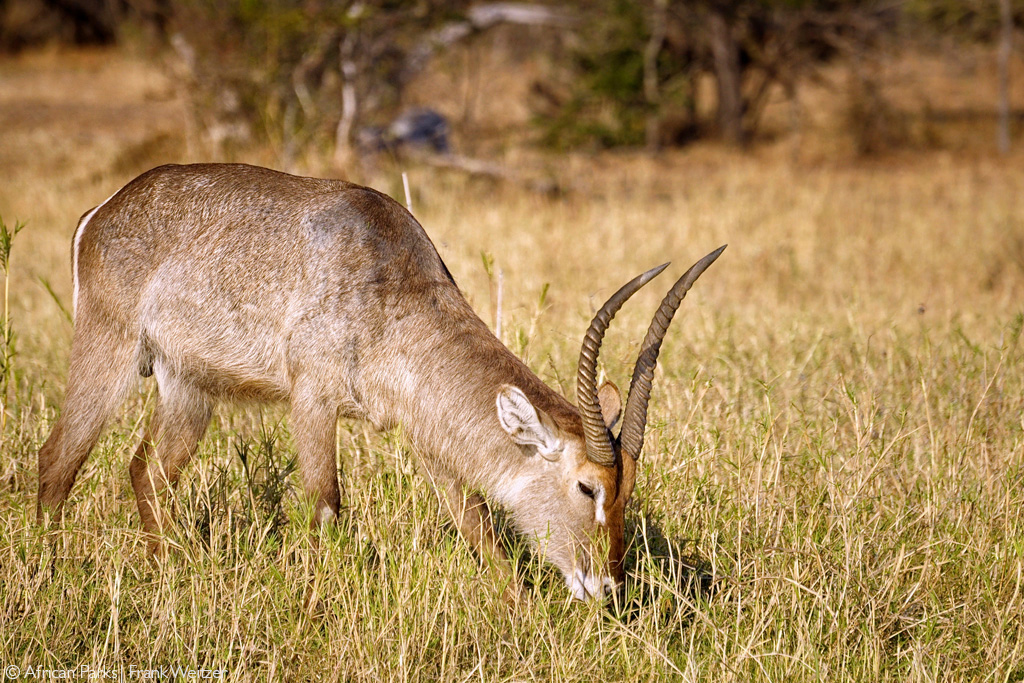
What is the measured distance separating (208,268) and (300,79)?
815 centimetres

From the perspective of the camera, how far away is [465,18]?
11758mm

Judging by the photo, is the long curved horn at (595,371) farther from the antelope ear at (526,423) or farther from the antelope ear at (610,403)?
the antelope ear at (610,403)

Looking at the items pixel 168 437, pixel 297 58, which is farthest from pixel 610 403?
pixel 297 58

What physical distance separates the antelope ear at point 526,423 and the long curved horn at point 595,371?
22cm

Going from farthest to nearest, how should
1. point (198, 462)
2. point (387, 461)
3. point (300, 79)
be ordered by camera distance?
point (300, 79)
point (387, 461)
point (198, 462)

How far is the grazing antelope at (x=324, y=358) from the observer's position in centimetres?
346

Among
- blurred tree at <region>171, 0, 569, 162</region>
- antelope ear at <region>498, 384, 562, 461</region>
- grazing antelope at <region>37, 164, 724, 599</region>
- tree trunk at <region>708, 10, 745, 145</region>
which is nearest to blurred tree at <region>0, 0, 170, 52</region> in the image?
blurred tree at <region>171, 0, 569, 162</region>

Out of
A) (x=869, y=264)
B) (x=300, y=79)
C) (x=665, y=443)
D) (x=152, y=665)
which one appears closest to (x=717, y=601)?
(x=665, y=443)

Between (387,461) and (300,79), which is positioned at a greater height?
(300,79)

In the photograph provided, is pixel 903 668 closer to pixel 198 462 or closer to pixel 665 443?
pixel 665 443

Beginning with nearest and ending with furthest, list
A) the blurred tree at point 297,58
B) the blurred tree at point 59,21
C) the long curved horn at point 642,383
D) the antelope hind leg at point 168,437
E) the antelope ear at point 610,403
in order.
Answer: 1. the long curved horn at point 642,383
2. the antelope ear at point 610,403
3. the antelope hind leg at point 168,437
4. the blurred tree at point 297,58
5. the blurred tree at point 59,21

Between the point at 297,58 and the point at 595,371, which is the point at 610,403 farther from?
the point at 297,58

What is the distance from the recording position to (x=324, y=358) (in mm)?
3590

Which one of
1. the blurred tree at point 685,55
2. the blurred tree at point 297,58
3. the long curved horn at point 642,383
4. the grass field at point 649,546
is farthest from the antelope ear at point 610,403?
the blurred tree at point 685,55
